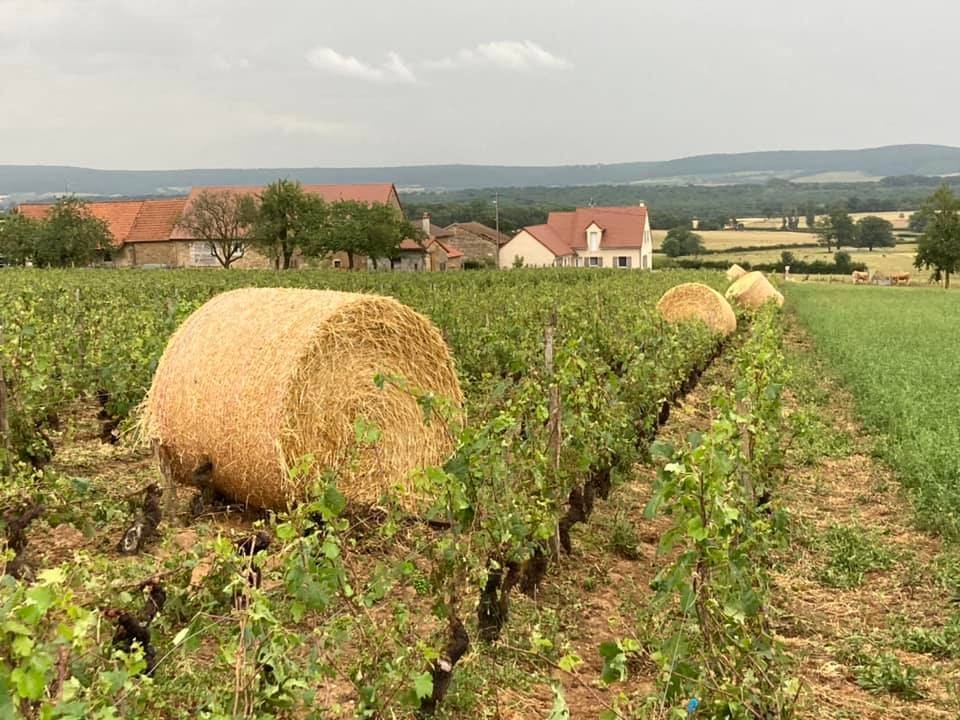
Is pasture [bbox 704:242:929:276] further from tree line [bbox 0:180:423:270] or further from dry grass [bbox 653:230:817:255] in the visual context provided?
tree line [bbox 0:180:423:270]

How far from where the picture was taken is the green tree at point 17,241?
57.1 meters

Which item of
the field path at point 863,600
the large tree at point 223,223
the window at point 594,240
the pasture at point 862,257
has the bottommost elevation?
the pasture at point 862,257

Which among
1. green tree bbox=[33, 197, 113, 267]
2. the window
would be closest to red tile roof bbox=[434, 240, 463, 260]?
the window

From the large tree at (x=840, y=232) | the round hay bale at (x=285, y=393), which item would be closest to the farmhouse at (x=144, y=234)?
the round hay bale at (x=285, y=393)

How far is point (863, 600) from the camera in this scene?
19.9ft

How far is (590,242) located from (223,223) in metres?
29.6

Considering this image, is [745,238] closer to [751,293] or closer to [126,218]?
[126,218]

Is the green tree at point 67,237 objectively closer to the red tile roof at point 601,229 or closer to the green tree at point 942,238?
the red tile roof at point 601,229

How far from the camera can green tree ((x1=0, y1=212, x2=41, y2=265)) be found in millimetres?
57062

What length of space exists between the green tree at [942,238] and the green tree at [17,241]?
5681 centimetres

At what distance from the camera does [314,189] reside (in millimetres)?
75250

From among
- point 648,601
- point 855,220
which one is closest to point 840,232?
point 855,220

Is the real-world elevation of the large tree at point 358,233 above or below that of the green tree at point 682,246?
above

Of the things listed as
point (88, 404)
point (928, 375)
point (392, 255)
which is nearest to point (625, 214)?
point (392, 255)
